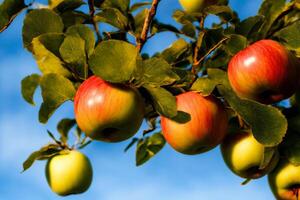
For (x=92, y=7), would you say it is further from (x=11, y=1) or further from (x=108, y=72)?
A: (x=108, y=72)

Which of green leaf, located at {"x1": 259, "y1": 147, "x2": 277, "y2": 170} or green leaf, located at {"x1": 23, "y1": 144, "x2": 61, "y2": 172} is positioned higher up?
green leaf, located at {"x1": 259, "y1": 147, "x2": 277, "y2": 170}

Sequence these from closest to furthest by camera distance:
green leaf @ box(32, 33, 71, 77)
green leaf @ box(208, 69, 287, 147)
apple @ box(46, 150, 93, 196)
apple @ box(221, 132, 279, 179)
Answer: green leaf @ box(208, 69, 287, 147) → green leaf @ box(32, 33, 71, 77) → apple @ box(221, 132, 279, 179) → apple @ box(46, 150, 93, 196)

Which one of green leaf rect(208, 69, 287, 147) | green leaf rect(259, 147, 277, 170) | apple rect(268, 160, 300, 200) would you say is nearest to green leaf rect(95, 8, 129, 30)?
green leaf rect(208, 69, 287, 147)

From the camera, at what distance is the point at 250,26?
2.43 metres

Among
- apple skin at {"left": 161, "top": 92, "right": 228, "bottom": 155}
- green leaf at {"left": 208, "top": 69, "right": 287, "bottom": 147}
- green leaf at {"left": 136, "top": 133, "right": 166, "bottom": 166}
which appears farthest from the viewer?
green leaf at {"left": 136, "top": 133, "right": 166, "bottom": 166}

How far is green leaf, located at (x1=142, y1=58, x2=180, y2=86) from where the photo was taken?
2.03 meters

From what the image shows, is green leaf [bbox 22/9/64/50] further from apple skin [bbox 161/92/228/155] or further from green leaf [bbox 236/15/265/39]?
green leaf [bbox 236/15/265/39]

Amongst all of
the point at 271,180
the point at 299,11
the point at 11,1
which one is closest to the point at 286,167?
the point at 271,180

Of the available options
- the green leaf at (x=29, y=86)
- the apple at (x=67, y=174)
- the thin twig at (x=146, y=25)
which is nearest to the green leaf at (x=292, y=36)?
the thin twig at (x=146, y=25)

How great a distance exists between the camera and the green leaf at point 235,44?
7.62ft

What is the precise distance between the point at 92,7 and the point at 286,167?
1406 millimetres

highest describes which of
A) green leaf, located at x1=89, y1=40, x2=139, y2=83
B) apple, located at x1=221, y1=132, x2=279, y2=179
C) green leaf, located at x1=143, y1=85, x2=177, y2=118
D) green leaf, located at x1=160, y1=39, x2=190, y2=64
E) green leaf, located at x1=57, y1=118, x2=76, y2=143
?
green leaf, located at x1=89, y1=40, x2=139, y2=83

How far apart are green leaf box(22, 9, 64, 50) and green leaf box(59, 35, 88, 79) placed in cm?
15

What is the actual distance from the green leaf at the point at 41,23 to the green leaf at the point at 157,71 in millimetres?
492
